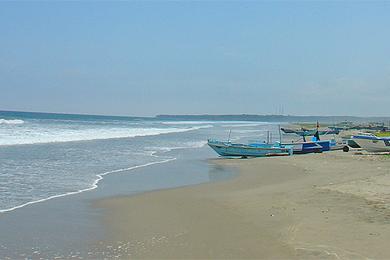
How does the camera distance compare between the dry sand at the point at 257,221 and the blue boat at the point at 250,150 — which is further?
the blue boat at the point at 250,150

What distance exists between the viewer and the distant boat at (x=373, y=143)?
2784 centimetres

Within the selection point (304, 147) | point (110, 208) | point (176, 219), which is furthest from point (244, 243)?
point (304, 147)

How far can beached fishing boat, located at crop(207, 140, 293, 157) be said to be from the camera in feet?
94.8

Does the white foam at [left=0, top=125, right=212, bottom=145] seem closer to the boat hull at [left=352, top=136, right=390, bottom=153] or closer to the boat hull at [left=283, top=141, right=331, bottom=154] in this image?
the boat hull at [left=283, top=141, right=331, bottom=154]

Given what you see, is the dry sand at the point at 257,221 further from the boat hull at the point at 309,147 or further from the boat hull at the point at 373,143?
the boat hull at the point at 309,147

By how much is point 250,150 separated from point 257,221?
18951mm

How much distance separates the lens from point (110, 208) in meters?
11.9

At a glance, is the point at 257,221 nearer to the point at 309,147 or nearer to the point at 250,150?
the point at 250,150

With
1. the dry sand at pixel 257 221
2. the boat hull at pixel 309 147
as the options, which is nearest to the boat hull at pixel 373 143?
the boat hull at pixel 309 147

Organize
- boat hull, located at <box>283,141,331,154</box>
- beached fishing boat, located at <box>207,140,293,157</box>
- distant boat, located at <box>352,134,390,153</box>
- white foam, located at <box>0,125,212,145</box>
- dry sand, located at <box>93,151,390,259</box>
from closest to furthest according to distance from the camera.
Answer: dry sand, located at <box>93,151,390,259</box>, distant boat, located at <box>352,134,390,153</box>, beached fishing boat, located at <box>207,140,293,157</box>, boat hull, located at <box>283,141,331,154</box>, white foam, located at <box>0,125,212,145</box>

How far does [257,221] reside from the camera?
396 inches

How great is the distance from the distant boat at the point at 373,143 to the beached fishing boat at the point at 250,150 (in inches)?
160

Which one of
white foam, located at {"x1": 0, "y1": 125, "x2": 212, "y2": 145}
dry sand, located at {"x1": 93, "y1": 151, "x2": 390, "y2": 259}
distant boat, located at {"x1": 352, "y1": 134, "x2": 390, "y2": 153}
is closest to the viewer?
dry sand, located at {"x1": 93, "y1": 151, "x2": 390, "y2": 259}

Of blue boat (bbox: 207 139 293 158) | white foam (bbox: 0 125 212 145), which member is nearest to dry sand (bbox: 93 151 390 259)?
blue boat (bbox: 207 139 293 158)
